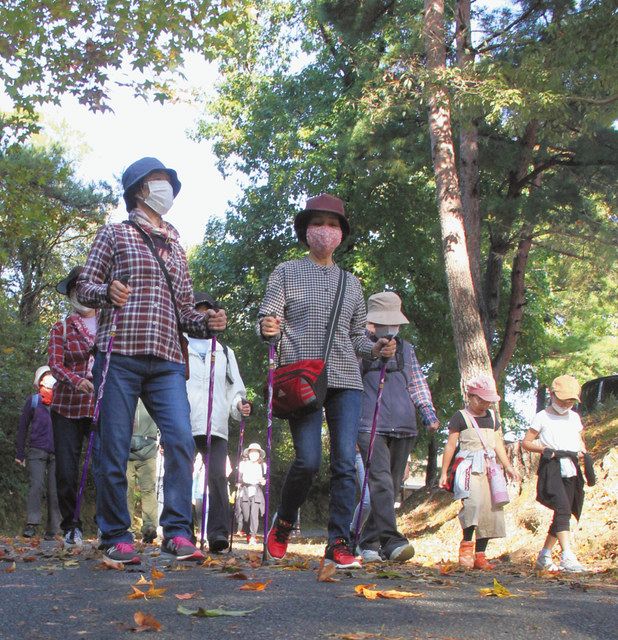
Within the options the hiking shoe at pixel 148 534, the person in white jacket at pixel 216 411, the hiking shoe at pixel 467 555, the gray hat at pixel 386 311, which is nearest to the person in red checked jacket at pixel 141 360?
the person in white jacket at pixel 216 411

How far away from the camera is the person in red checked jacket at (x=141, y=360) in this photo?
5.78 meters

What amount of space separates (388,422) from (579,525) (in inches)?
165

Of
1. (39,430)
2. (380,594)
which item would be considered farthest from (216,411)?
(39,430)

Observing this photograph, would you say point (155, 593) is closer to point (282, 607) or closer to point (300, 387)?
point (282, 607)

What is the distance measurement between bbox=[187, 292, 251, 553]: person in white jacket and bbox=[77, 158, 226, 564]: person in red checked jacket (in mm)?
1568

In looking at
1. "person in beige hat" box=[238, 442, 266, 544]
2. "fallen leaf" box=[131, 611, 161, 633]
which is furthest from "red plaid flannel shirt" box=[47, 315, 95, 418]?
"person in beige hat" box=[238, 442, 266, 544]

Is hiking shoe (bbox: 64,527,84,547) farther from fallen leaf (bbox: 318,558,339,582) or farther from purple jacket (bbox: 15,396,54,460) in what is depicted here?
purple jacket (bbox: 15,396,54,460)

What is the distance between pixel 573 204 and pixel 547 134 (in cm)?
302

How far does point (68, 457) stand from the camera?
7996 mm

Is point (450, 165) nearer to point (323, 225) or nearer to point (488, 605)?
point (323, 225)

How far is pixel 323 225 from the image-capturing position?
6754 millimetres

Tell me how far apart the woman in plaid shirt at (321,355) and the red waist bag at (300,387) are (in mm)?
137

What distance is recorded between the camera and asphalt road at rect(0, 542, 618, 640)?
149 inches

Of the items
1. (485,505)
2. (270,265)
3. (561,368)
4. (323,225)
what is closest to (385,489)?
(485,505)
